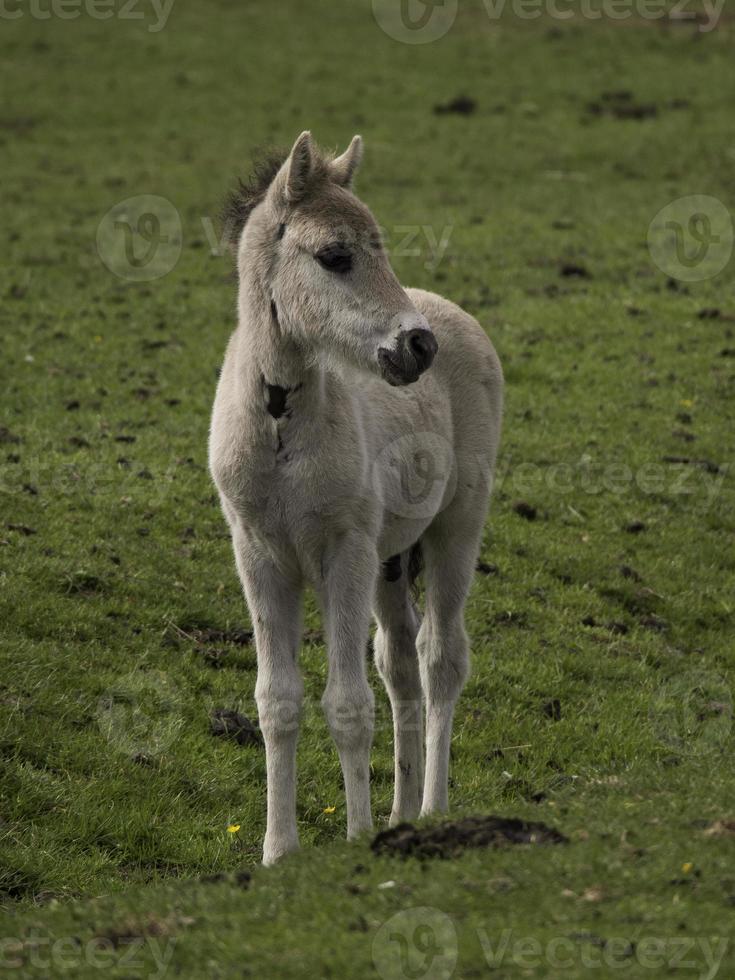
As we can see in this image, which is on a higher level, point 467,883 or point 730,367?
point 730,367

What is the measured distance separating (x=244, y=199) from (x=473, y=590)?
4947 mm

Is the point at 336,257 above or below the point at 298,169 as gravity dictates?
below

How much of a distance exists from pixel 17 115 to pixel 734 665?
23.8 m

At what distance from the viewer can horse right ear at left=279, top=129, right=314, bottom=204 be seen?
662cm

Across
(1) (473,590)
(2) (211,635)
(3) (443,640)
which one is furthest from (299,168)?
(1) (473,590)

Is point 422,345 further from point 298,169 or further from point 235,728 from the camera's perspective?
Result: point 235,728

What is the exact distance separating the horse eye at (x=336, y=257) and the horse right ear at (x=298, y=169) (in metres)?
0.41

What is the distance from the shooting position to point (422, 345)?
251 inches

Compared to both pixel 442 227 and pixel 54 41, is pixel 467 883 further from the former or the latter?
pixel 54 41

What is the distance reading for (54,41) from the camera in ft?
114

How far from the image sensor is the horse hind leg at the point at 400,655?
8047 mm

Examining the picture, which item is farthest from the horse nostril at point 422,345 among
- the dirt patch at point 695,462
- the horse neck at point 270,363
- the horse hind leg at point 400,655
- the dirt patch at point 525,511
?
the dirt patch at point 695,462

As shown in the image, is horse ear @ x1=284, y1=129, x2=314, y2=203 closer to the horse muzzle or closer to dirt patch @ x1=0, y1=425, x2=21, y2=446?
the horse muzzle

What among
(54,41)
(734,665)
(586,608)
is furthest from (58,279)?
(54,41)
